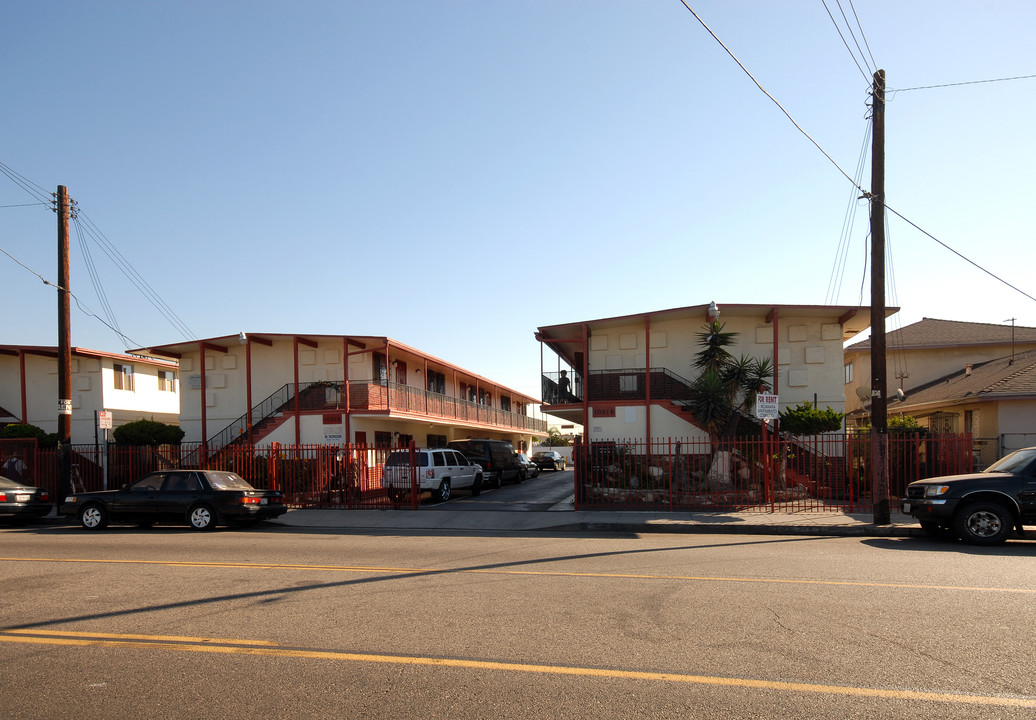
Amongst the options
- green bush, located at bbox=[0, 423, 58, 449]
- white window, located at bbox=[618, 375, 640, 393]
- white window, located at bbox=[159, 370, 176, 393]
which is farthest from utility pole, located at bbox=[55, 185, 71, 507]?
white window, located at bbox=[618, 375, 640, 393]

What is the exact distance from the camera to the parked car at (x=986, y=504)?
11.7m

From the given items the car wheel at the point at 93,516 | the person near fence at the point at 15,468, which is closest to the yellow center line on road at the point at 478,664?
the car wheel at the point at 93,516

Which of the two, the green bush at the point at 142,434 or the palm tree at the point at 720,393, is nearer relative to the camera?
the palm tree at the point at 720,393

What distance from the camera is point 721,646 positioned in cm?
572

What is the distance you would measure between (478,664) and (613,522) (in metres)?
10.2

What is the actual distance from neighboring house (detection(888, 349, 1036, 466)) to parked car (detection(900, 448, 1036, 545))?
6684mm

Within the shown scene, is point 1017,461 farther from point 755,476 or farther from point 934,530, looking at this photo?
point 755,476

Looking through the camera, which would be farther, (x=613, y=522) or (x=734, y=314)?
(x=734, y=314)

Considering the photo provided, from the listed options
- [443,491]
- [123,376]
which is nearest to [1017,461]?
[443,491]

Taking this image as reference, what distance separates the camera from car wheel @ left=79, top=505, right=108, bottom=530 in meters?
15.6

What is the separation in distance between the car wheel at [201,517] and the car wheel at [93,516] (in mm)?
2067

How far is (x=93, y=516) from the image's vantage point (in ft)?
51.3

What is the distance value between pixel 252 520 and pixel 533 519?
20.3ft

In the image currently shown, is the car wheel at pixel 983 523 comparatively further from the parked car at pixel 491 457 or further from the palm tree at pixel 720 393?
the parked car at pixel 491 457
